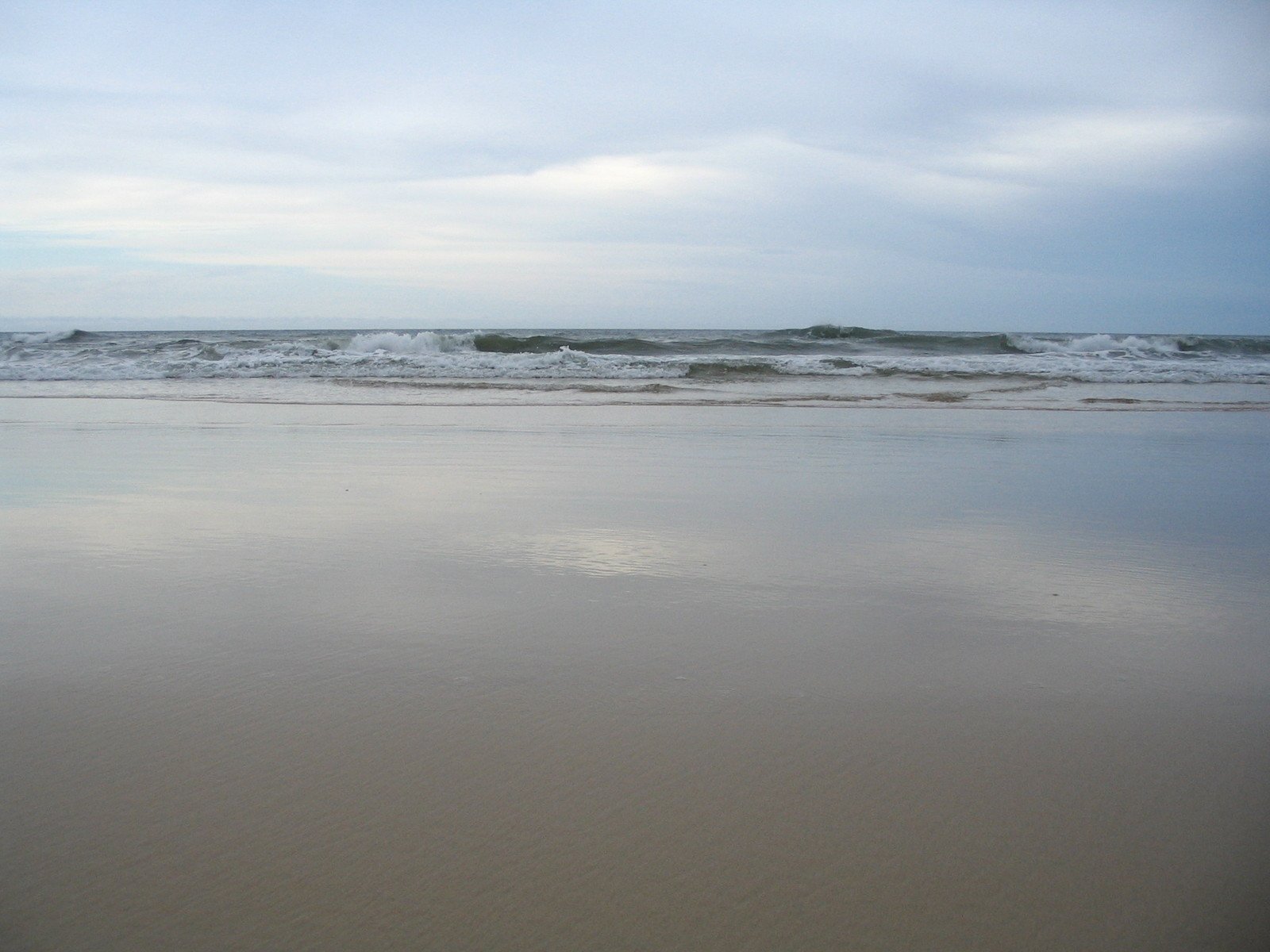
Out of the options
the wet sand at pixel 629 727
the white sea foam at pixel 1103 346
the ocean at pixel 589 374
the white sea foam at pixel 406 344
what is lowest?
the wet sand at pixel 629 727

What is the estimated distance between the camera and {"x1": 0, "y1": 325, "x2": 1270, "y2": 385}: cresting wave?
16219 millimetres

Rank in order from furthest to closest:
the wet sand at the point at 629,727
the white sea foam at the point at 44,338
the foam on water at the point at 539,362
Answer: the white sea foam at the point at 44,338 → the foam on water at the point at 539,362 → the wet sand at the point at 629,727

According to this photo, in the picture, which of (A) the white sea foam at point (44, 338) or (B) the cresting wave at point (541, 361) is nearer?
(B) the cresting wave at point (541, 361)

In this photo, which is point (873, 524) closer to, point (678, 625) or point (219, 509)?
point (678, 625)

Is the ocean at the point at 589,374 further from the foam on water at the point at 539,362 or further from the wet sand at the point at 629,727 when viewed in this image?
the wet sand at the point at 629,727

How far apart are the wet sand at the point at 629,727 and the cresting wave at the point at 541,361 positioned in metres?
12.1

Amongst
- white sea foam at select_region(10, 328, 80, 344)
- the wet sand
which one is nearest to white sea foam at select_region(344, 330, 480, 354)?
white sea foam at select_region(10, 328, 80, 344)

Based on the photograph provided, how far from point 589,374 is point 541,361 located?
176cm

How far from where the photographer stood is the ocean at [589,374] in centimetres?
1222

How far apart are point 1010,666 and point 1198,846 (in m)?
0.82

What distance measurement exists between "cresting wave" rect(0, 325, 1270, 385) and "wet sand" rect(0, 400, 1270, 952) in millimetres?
12076

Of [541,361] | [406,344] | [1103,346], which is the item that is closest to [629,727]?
[541,361]

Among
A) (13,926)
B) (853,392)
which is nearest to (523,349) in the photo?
(853,392)

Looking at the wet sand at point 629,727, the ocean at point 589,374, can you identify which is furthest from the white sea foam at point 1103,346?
the wet sand at point 629,727
